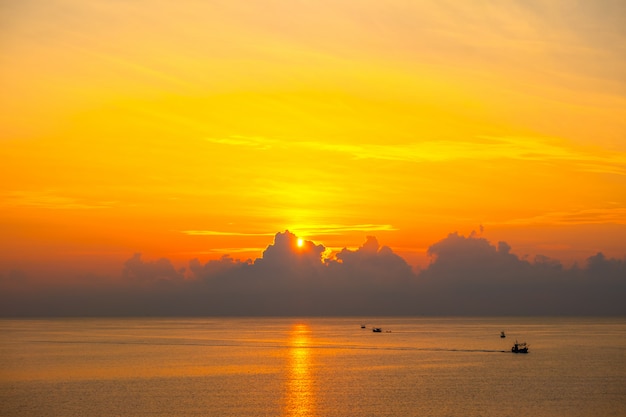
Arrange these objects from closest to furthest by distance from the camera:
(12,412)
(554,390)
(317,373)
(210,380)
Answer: (12,412) → (554,390) → (210,380) → (317,373)

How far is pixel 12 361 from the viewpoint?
607 feet

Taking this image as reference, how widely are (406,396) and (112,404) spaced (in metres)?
44.3

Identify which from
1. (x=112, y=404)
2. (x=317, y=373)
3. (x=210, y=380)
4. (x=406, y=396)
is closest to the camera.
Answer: (x=112, y=404)

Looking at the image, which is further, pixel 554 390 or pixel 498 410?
pixel 554 390

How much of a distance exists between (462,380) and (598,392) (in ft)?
81.2

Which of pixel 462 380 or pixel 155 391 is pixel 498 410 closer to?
pixel 462 380

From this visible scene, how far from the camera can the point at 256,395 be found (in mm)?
121625

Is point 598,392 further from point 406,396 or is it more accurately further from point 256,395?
point 256,395

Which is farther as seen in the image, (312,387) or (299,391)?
(312,387)

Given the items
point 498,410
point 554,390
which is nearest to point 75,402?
point 498,410

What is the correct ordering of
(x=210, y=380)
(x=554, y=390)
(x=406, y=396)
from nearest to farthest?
(x=406, y=396), (x=554, y=390), (x=210, y=380)

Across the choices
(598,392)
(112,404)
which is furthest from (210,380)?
(598,392)

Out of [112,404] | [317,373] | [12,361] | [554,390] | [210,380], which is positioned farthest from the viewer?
[12,361]

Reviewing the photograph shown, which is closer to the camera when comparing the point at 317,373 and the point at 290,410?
the point at 290,410
